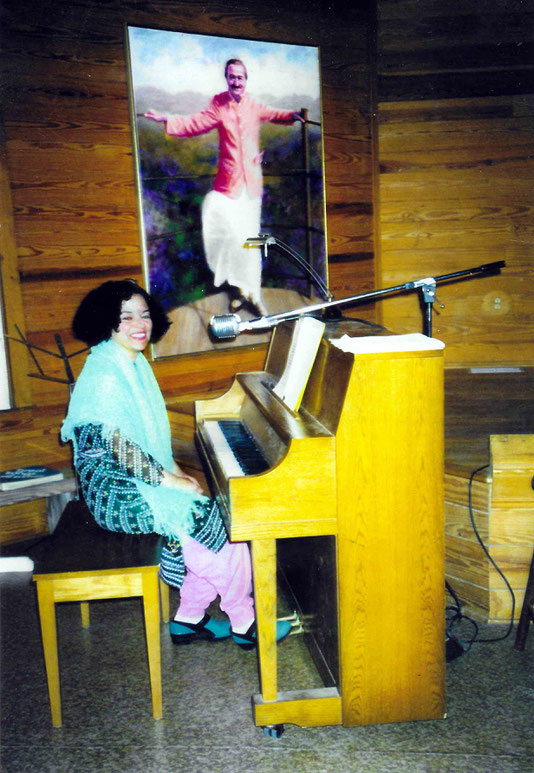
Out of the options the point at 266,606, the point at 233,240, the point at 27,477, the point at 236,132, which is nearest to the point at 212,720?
the point at 266,606

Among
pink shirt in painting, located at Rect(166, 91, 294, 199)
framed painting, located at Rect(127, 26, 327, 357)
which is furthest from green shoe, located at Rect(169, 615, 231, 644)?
pink shirt in painting, located at Rect(166, 91, 294, 199)

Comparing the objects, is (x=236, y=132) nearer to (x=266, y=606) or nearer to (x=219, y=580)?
(x=219, y=580)

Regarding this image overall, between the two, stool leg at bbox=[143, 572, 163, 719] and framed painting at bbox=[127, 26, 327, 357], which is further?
framed painting at bbox=[127, 26, 327, 357]

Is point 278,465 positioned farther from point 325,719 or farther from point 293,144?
point 293,144

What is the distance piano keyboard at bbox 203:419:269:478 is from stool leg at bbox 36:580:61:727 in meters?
0.65

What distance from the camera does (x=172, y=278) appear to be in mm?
3793

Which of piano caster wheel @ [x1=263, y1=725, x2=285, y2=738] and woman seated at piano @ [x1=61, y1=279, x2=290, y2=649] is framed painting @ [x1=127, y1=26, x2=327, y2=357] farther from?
piano caster wheel @ [x1=263, y1=725, x2=285, y2=738]

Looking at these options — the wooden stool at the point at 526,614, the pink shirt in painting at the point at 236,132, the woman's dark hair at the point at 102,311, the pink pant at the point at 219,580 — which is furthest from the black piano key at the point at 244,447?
the pink shirt in painting at the point at 236,132

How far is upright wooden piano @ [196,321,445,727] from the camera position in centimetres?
182

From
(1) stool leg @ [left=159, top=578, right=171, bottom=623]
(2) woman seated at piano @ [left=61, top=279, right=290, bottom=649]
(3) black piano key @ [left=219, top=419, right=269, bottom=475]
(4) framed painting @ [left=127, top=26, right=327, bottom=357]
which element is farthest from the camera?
(4) framed painting @ [left=127, top=26, right=327, bottom=357]

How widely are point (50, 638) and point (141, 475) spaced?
58 cm

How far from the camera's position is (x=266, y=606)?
192cm

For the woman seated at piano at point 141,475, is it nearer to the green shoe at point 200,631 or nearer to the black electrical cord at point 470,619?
the green shoe at point 200,631

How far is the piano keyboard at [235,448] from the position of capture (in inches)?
81.5
